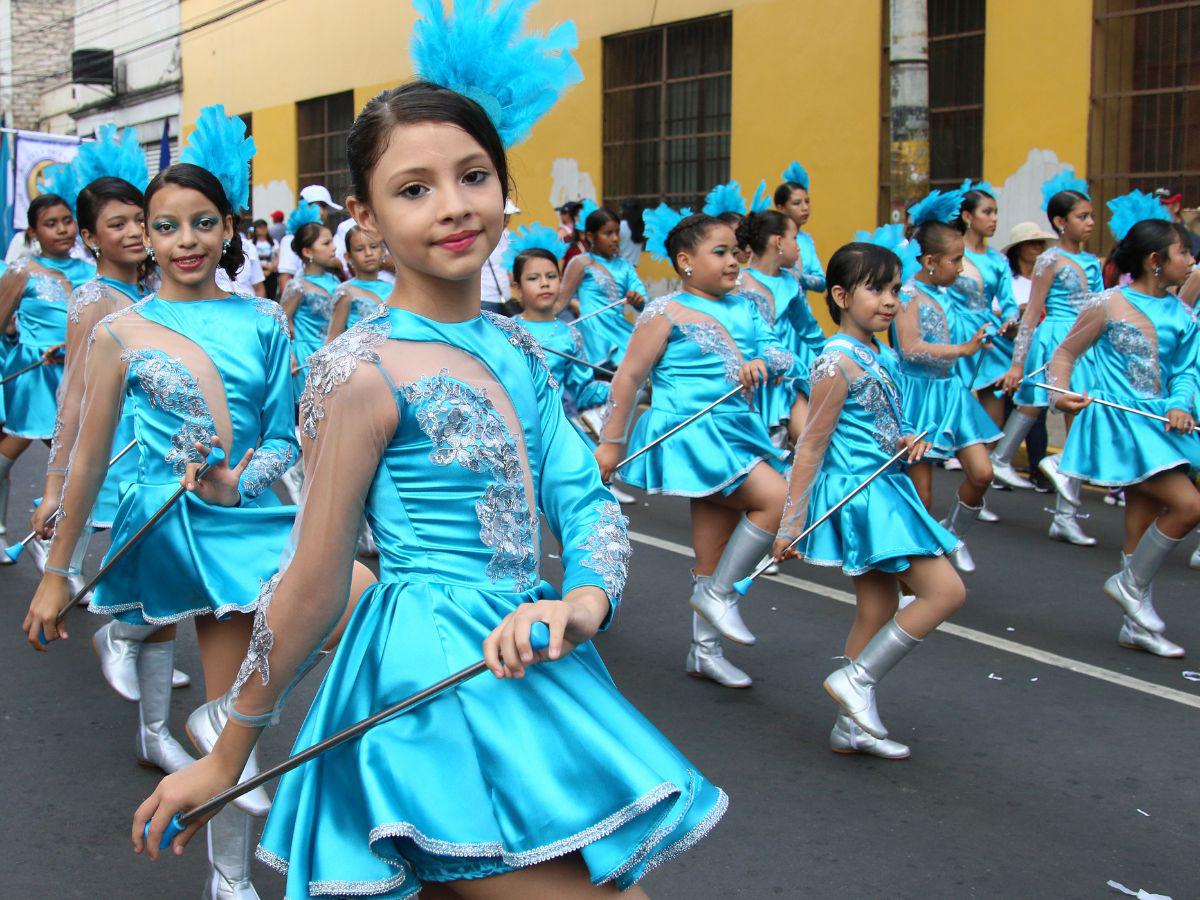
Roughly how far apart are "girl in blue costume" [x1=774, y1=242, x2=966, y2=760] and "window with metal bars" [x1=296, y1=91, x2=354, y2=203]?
746 inches

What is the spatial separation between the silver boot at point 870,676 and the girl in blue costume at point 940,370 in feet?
7.86

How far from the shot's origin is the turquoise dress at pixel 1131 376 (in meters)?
6.12

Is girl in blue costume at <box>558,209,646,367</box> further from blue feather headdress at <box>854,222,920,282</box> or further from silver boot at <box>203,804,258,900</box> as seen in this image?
silver boot at <box>203,804,258,900</box>

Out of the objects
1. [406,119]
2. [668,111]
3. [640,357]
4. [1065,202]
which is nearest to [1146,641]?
[640,357]

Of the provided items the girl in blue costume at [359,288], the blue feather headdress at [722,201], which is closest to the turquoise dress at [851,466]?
the blue feather headdress at [722,201]

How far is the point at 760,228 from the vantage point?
8906 millimetres

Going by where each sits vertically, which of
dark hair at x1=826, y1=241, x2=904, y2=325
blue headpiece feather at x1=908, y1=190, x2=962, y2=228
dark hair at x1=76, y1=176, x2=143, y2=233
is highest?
blue headpiece feather at x1=908, y1=190, x2=962, y2=228

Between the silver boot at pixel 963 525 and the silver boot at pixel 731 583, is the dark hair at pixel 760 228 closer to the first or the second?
the silver boot at pixel 963 525

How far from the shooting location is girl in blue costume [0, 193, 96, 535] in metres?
7.53

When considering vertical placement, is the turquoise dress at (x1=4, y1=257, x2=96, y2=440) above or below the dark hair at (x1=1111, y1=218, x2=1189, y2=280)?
below

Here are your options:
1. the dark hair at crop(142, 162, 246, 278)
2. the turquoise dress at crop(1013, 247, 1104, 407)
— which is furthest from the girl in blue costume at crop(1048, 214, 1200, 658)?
the dark hair at crop(142, 162, 246, 278)

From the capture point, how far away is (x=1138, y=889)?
3754mm


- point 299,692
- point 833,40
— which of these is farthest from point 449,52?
point 833,40

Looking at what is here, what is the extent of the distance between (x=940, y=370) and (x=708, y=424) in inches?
81.3
